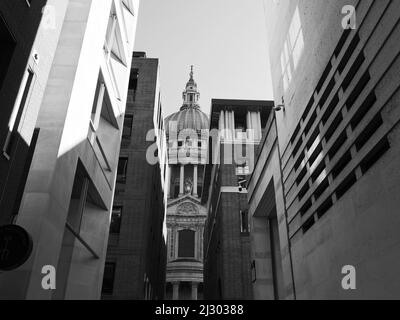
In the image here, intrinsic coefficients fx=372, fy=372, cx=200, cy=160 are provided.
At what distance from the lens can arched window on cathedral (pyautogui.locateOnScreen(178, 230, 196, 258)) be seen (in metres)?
71.6

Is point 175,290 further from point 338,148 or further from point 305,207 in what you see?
point 338,148

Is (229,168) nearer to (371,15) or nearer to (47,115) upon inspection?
(47,115)

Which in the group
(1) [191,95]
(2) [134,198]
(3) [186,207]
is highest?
(1) [191,95]

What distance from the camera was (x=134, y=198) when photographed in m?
28.4

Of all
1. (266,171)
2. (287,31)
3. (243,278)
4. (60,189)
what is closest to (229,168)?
(243,278)

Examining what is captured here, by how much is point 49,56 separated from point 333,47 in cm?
879

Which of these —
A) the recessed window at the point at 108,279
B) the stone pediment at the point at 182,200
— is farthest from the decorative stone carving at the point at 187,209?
the recessed window at the point at 108,279

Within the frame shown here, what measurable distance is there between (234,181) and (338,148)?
2555cm

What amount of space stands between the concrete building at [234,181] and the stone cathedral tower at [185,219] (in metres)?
30.6

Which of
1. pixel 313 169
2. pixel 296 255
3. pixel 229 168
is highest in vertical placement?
pixel 229 168

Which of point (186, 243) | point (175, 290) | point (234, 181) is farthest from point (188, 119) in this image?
point (234, 181)

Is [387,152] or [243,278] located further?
[243,278]
